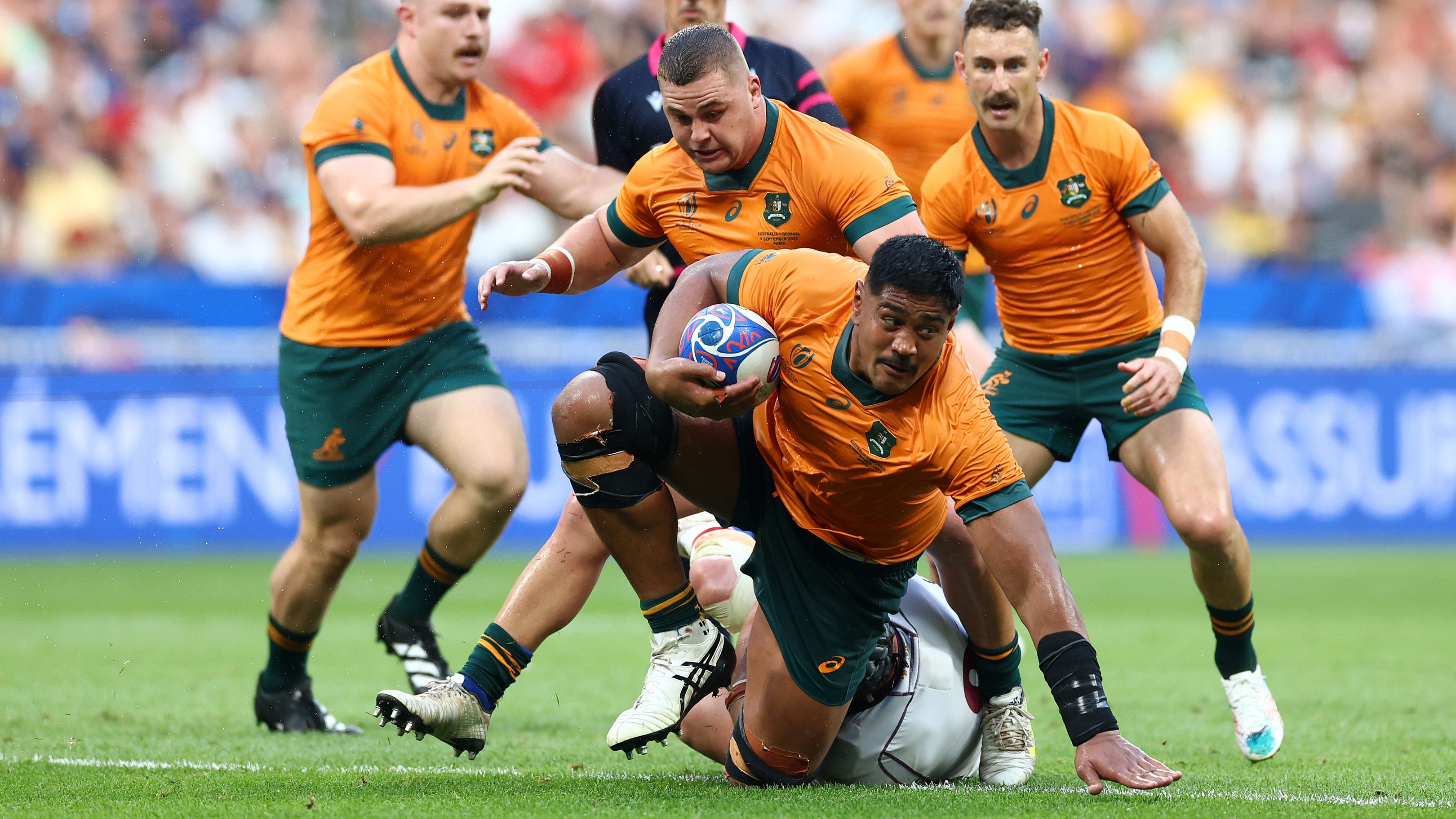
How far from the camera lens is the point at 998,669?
17.9 feet

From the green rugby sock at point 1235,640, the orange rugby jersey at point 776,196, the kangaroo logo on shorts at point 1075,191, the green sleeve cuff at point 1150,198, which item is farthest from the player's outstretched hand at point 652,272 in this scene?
the green rugby sock at point 1235,640

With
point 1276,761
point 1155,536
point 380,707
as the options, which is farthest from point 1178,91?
point 380,707

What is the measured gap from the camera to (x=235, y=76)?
15.1 meters

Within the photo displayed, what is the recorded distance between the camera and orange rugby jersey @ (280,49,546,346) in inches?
272

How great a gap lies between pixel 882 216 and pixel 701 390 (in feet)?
3.81

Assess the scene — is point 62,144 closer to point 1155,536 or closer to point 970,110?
point 970,110

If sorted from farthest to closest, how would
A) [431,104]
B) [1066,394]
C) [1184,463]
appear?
[431,104]
[1066,394]
[1184,463]

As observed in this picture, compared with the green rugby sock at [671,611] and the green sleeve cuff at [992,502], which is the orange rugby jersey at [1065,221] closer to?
the green sleeve cuff at [992,502]

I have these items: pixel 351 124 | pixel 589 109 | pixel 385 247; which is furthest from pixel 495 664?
pixel 589 109

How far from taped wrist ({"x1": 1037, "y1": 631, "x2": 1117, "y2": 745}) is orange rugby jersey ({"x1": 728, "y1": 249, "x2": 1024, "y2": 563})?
0.49m

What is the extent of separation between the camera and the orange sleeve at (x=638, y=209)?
5.57 metres

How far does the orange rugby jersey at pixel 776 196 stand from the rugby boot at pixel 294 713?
2460mm

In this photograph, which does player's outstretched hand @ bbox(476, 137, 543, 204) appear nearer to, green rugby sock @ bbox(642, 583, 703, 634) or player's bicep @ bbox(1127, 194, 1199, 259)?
green rugby sock @ bbox(642, 583, 703, 634)

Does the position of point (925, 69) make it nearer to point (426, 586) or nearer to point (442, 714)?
point (426, 586)
